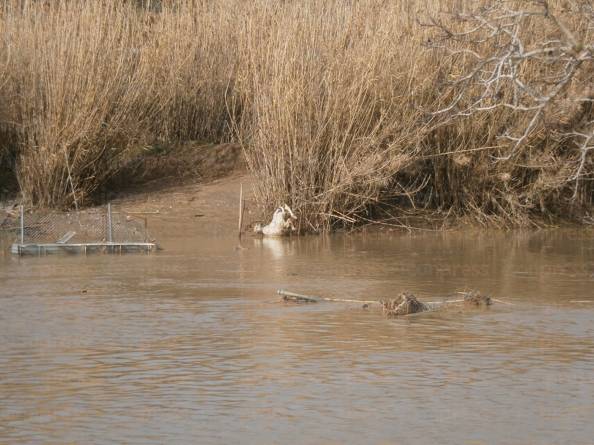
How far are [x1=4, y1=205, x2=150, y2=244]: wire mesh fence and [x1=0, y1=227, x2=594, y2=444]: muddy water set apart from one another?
1.55 meters

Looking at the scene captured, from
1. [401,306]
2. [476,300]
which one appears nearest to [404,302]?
[401,306]

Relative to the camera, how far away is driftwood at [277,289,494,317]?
27.2 ft

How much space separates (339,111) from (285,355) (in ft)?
22.6

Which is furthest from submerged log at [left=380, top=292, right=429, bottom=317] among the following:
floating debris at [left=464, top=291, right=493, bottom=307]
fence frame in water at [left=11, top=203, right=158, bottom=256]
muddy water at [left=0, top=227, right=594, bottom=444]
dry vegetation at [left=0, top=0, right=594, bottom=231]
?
dry vegetation at [left=0, top=0, right=594, bottom=231]

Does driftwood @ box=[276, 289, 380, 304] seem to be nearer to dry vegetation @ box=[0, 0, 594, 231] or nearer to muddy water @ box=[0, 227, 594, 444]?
muddy water @ box=[0, 227, 594, 444]

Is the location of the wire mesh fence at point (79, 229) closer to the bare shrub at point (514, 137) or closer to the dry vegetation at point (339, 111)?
the dry vegetation at point (339, 111)

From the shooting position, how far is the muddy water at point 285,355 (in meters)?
5.61

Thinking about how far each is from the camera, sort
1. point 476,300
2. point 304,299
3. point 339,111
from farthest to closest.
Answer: point 339,111, point 304,299, point 476,300

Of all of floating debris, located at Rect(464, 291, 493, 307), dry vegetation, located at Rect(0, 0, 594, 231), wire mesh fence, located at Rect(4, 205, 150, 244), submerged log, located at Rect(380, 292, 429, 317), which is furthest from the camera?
dry vegetation, located at Rect(0, 0, 594, 231)

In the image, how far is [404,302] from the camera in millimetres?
8273

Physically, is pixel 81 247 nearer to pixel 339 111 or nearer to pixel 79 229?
pixel 79 229

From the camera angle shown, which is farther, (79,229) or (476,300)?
(79,229)

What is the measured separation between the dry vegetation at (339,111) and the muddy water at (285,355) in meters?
2.63

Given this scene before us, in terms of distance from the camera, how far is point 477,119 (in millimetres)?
14148
